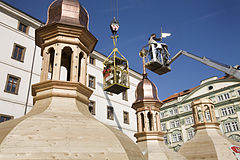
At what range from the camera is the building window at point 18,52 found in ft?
62.1

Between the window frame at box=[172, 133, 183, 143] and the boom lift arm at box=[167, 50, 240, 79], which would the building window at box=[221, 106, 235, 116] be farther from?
the boom lift arm at box=[167, 50, 240, 79]

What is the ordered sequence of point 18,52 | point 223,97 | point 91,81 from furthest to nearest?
point 223,97, point 91,81, point 18,52

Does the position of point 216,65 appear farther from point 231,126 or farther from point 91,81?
point 231,126

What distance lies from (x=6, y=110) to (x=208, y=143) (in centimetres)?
1515

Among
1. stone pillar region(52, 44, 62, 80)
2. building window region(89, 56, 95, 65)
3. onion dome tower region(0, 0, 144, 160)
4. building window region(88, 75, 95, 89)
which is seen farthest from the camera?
building window region(89, 56, 95, 65)

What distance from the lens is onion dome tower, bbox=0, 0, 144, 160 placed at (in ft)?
11.4

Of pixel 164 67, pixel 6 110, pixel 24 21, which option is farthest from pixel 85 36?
pixel 24 21

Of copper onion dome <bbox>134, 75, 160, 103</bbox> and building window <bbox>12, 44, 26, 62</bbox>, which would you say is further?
building window <bbox>12, 44, 26, 62</bbox>

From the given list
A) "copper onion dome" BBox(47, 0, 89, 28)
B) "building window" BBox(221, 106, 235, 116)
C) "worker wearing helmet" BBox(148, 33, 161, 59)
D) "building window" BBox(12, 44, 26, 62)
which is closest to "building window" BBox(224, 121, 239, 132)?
"building window" BBox(221, 106, 235, 116)

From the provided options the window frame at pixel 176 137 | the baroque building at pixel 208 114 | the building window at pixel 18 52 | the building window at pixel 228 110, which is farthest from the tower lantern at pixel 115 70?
the window frame at pixel 176 137

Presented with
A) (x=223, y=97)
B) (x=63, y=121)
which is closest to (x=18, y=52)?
(x=63, y=121)

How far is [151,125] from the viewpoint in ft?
46.4

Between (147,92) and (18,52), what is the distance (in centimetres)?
1260

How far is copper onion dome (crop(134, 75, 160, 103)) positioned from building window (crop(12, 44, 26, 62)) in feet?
38.0
